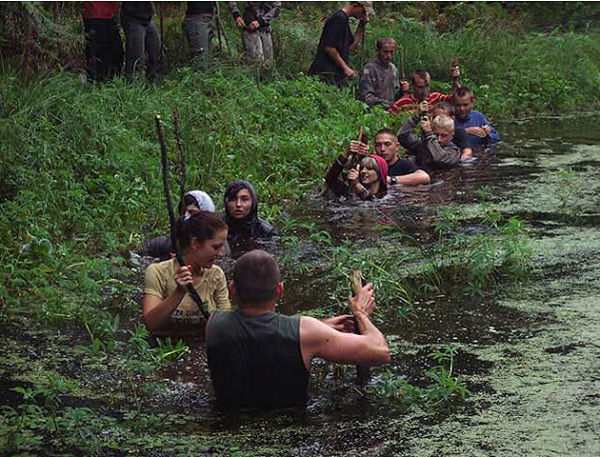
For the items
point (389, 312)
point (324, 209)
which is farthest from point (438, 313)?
point (324, 209)

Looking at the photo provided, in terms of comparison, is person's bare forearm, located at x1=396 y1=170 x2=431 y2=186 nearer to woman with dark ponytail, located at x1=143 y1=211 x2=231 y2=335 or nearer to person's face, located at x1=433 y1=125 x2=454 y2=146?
person's face, located at x1=433 y1=125 x2=454 y2=146

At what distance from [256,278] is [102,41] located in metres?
8.90

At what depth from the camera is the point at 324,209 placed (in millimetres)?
13203

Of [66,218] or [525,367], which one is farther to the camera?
[66,218]

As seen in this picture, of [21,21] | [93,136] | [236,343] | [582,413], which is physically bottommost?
[582,413]

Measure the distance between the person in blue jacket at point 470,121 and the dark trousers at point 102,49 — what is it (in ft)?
16.3

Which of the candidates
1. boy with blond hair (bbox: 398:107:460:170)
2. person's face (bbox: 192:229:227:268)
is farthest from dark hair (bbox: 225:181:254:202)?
boy with blond hair (bbox: 398:107:460:170)

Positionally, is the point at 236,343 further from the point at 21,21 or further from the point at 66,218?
the point at 21,21

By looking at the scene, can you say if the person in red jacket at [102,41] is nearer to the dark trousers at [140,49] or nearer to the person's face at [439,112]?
the dark trousers at [140,49]

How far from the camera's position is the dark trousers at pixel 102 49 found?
1465 cm

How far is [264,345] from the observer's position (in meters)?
6.57

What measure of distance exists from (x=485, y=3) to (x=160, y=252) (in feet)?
63.2

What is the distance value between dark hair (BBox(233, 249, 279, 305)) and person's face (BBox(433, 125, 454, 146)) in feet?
31.9

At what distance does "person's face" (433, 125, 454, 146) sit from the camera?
630 inches
